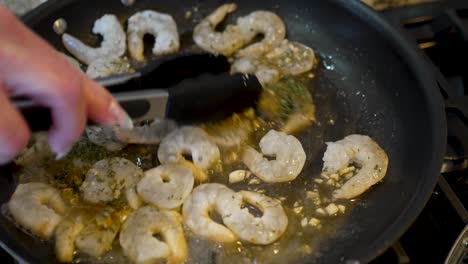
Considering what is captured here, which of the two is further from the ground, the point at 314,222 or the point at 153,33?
the point at 153,33

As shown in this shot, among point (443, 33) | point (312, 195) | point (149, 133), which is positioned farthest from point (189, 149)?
point (443, 33)

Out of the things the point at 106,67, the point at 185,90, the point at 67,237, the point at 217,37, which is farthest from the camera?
the point at 217,37

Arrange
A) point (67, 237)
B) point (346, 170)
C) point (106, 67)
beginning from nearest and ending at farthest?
point (67, 237), point (346, 170), point (106, 67)

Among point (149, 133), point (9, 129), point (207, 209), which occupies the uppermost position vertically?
point (9, 129)

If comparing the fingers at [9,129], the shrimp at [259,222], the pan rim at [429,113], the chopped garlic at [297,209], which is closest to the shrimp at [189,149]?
the shrimp at [259,222]

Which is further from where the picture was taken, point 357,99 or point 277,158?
point 357,99

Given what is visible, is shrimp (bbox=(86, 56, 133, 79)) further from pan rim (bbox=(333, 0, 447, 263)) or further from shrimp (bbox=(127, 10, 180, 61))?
pan rim (bbox=(333, 0, 447, 263))

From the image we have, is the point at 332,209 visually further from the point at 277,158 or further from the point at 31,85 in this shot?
the point at 31,85
